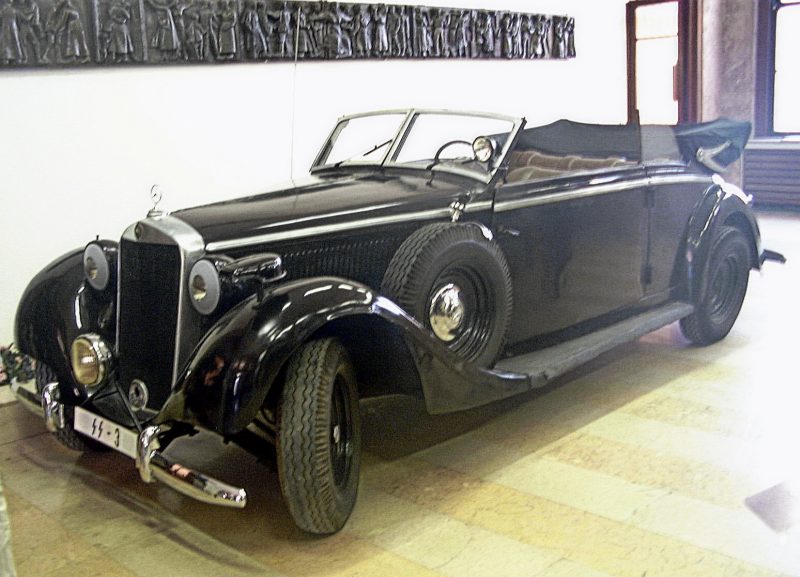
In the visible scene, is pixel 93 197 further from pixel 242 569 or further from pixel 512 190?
pixel 242 569

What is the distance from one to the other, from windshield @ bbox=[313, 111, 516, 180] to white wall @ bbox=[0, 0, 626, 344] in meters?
0.51

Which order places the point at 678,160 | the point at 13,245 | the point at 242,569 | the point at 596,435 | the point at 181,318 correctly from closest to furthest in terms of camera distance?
the point at 242,569 < the point at 181,318 < the point at 596,435 < the point at 13,245 < the point at 678,160

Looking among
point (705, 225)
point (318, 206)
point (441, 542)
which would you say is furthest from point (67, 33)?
point (705, 225)

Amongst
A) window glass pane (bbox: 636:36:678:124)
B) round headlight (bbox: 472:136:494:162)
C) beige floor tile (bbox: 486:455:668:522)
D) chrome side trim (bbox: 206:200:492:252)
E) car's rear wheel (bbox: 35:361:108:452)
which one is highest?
window glass pane (bbox: 636:36:678:124)

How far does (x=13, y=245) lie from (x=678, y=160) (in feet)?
11.7

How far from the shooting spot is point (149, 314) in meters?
3.10

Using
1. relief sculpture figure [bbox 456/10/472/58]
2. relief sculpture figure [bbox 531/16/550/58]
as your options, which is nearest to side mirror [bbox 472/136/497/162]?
relief sculpture figure [bbox 456/10/472/58]

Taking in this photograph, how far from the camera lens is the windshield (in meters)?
3.99

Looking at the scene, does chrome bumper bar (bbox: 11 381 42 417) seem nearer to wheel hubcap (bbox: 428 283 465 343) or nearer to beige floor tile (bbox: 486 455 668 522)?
wheel hubcap (bbox: 428 283 465 343)

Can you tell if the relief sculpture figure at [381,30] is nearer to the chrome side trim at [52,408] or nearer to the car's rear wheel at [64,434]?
the car's rear wheel at [64,434]

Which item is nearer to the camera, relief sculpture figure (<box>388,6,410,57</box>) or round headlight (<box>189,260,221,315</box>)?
round headlight (<box>189,260,221,315</box>)

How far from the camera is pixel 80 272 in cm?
360

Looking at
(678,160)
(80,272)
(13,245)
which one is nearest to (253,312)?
(80,272)

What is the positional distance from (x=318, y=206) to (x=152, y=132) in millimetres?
1783
